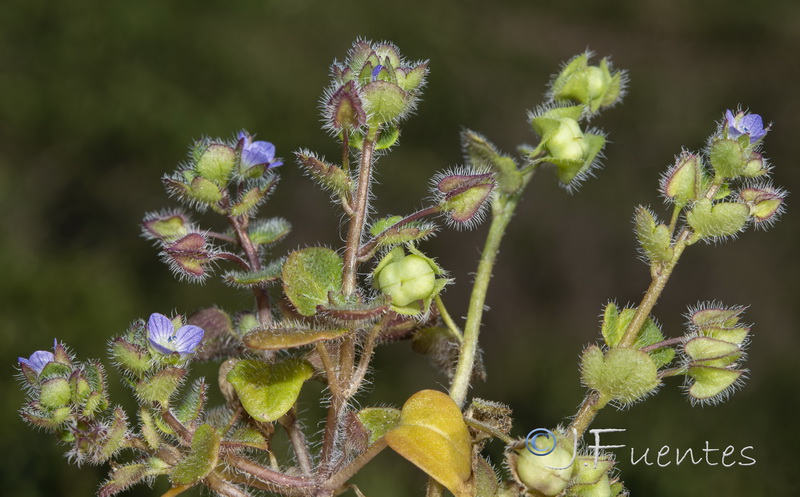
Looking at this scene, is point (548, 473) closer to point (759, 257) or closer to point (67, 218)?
point (67, 218)

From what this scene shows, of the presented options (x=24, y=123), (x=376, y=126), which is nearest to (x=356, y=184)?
(x=376, y=126)

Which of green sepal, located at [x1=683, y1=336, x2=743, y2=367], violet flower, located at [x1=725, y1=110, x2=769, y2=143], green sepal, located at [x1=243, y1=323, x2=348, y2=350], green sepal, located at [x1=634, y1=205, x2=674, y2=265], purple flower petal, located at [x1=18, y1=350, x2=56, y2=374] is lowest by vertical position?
purple flower petal, located at [x1=18, y1=350, x2=56, y2=374]

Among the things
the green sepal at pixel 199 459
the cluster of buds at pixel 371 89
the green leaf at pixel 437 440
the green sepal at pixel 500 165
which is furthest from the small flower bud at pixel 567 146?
the green sepal at pixel 199 459

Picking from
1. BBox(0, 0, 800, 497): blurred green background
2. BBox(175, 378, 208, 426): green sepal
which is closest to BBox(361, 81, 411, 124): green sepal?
BBox(175, 378, 208, 426): green sepal

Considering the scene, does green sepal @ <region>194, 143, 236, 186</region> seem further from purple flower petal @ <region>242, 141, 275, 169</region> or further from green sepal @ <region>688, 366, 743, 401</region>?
green sepal @ <region>688, 366, 743, 401</region>

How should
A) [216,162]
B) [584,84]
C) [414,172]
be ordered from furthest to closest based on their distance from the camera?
[414,172] < [584,84] < [216,162]

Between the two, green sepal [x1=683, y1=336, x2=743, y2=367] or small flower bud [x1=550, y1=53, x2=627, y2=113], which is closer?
green sepal [x1=683, y1=336, x2=743, y2=367]

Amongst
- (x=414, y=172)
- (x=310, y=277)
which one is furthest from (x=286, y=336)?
(x=414, y=172)

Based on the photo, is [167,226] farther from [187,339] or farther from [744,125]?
[744,125]
